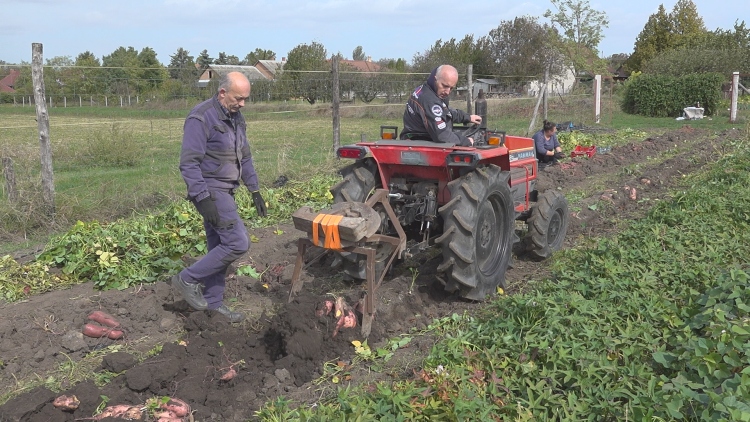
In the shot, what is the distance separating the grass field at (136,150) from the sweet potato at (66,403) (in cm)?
421

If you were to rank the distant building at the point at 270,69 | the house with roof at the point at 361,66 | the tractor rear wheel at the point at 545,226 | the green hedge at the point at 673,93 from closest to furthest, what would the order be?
1. the tractor rear wheel at the point at 545,226
2. the distant building at the point at 270,69
3. the green hedge at the point at 673,93
4. the house with roof at the point at 361,66

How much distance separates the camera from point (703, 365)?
11.1ft

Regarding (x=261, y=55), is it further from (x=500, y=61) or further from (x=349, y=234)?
(x=349, y=234)

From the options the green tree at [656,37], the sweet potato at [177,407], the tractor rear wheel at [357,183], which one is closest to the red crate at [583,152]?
the tractor rear wheel at [357,183]

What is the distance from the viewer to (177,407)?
12.4ft

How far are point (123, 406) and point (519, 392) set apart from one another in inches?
89.2

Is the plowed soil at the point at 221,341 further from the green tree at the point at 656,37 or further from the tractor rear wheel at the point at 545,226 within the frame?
the green tree at the point at 656,37

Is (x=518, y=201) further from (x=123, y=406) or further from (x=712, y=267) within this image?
(x=123, y=406)

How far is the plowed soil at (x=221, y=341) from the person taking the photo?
4020 millimetres

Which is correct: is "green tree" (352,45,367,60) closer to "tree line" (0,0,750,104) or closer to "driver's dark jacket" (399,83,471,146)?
"tree line" (0,0,750,104)

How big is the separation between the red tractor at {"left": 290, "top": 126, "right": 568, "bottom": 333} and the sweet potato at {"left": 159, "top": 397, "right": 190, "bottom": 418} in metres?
1.48

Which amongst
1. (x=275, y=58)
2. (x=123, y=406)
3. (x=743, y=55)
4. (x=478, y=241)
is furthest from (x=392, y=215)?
(x=275, y=58)

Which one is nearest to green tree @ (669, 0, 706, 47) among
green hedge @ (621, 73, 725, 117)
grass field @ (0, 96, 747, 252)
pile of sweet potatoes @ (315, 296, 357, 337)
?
green hedge @ (621, 73, 725, 117)

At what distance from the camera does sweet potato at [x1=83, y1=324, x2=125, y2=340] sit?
495cm
